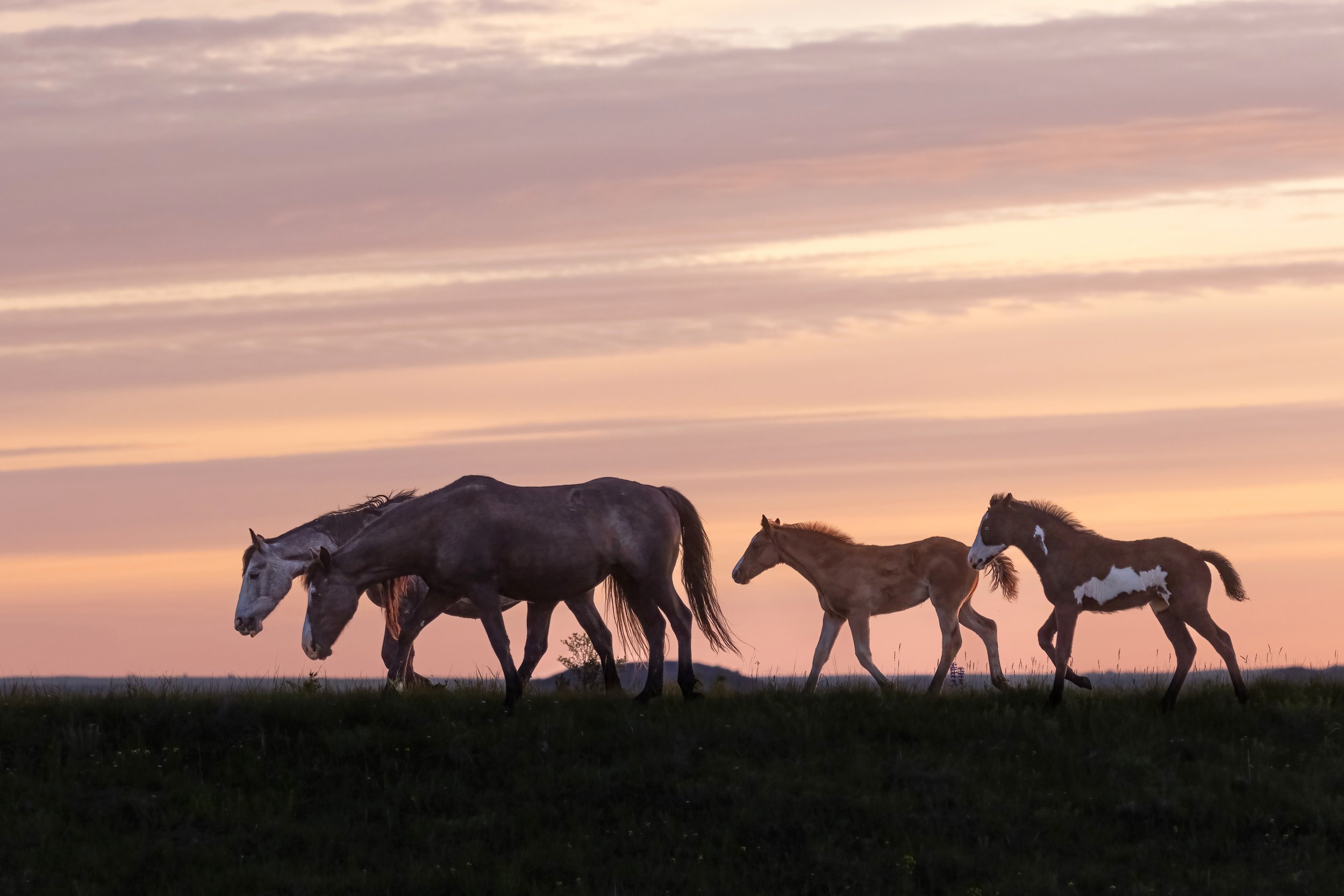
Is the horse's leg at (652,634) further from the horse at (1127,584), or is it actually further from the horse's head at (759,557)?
the horse at (1127,584)

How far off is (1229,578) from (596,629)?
709 cm

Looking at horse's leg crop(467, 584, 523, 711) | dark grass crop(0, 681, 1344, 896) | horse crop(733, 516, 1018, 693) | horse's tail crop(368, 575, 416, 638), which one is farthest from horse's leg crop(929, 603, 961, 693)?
horse's tail crop(368, 575, 416, 638)

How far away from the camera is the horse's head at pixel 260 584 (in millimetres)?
20859

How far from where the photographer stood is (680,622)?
18.4 meters

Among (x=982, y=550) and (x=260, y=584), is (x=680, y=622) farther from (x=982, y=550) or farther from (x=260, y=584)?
(x=260, y=584)

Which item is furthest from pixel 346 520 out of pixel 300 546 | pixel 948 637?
pixel 948 637

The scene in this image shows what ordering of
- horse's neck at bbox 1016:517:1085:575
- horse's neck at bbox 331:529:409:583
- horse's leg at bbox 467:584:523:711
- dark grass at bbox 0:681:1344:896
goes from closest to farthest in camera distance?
1. dark grass at bbox 0:681:1344:896
2. horse's leg at bbox 467:584:523:711
3. horse's neck at bbox 1016:517:1085:575
4. horse's neck at bbox 331:529:409:583

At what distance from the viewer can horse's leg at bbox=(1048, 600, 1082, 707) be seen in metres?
17.4

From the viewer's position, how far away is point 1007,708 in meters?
17.2

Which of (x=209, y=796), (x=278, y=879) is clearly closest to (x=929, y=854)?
(x=278, y=879)

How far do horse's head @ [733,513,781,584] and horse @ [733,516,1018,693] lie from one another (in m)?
0.64

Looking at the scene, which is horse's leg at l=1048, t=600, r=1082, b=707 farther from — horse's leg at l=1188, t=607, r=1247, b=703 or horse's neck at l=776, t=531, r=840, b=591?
horse's neck at l=776, t=531, r=840, b=591

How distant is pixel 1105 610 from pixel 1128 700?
0.98 metres

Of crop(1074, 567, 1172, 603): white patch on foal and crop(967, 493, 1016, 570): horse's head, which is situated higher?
crop(967, 493, 1016, 570): horse's head
